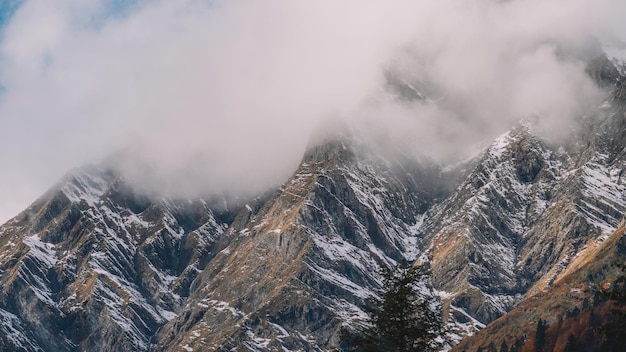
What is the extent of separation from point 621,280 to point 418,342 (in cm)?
1624

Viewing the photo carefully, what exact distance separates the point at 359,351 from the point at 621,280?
70.4 ft

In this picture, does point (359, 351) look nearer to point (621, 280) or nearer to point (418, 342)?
point (418, 342)

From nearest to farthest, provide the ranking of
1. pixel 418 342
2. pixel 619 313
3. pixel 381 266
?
pixel 619 313 < pixel 418 342 < pixel 381 266

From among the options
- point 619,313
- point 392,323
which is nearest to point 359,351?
point 392,323

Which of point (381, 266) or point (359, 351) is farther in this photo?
point (381, 266)

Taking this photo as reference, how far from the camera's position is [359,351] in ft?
279

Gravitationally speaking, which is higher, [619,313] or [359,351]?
[359,351]

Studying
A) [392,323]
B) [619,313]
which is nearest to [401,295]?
[392,323]

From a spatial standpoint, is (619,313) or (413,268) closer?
(619,313)

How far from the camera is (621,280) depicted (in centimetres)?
7875

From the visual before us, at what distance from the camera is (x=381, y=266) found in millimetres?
90750

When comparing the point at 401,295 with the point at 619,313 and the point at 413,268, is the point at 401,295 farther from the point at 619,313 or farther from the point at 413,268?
the point at 619,313

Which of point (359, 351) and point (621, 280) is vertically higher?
point (359, 351)

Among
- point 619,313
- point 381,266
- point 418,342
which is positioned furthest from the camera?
point 381,266
